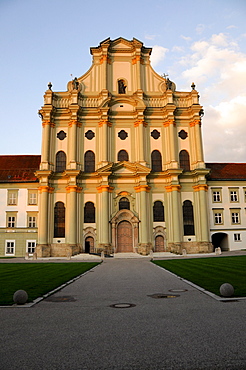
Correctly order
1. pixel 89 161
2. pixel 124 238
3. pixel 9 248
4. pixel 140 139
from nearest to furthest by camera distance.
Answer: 1. pixel 124 238
2. pixel 9 248
3. pixel 140 139
4. pixel 89 161

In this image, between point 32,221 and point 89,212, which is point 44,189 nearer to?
point 32,221

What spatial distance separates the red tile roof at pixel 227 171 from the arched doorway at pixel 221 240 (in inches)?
355

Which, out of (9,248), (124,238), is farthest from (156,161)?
(9,248)

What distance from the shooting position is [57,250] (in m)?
46.3

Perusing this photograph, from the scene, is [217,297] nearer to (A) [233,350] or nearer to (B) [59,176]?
(A) [233,350]

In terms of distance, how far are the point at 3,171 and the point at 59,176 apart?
10039 millimetres

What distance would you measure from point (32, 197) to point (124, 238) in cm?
1499

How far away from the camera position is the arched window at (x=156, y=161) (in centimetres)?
4972

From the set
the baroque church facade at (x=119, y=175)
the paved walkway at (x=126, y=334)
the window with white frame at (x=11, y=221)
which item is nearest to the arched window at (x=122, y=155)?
the baroque church facade at (x=119, y=175)

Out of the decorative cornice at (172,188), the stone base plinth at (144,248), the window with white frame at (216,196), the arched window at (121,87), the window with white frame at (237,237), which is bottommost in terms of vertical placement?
the stone base plinth at (144,248)

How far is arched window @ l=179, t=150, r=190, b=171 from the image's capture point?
50.1 m

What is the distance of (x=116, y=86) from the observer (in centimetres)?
5225

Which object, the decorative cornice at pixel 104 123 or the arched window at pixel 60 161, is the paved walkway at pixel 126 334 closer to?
the arched window at pixel 60 161

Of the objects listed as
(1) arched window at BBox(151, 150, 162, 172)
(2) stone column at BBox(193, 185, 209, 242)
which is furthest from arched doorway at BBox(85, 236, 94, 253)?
(2) stone column at BBox(193, 185, 209, 242)
